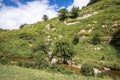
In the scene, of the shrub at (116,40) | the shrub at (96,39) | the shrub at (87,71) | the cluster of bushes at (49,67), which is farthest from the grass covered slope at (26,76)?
the shrub at (96,39)

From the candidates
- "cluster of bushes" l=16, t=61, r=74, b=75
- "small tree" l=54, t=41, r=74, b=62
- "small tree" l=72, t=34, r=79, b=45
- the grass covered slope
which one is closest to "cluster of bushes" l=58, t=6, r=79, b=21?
"small tree" l=72, t=34, r=79, b=45

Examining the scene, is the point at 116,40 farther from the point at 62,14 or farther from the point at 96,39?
the point at 62,14

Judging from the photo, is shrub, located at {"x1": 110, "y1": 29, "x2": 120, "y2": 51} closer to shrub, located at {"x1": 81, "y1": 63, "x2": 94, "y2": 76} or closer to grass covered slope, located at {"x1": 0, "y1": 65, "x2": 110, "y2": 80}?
shrub, located at {"x1": 81, "y1": 63, "x2": 94, "y2": 76}

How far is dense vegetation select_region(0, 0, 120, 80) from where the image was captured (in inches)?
3589

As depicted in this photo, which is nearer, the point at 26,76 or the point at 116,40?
the point at 26,76

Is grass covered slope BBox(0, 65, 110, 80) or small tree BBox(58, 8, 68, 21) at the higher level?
small tree BBox(58, 8, 68, 21)

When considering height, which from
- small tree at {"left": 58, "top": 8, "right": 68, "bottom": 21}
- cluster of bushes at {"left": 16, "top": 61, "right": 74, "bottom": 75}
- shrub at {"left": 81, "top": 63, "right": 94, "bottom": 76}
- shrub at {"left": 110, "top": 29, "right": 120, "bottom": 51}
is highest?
small tree at {"left": 58, "top": 8, "right": 68, "bottom": 21}

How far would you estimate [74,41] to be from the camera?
384 ft

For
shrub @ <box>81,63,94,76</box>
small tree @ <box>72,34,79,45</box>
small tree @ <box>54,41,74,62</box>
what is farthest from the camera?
small tree @ <box>72,34,79,45</box>

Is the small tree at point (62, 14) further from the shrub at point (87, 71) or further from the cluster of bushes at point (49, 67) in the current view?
the shrub at point (87, 71)

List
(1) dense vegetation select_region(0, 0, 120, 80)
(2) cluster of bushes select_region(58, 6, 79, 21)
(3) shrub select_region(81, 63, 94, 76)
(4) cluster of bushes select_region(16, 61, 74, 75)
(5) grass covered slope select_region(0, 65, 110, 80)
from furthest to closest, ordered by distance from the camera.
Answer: (2) cluster of bushes select_region(58, 6, 79, 21), (1) dense vegetation select_region(0, 0, 120, 80), (3) shrub select_region(81, 63, 94, 76), (4) cluster of bushes select_region(16, 61, 74, 75), (5) grass covered slope select_region(0, 65, 110, 80)

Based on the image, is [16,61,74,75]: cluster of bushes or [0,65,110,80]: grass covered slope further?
[16,61,74,75]: cluster of bushes

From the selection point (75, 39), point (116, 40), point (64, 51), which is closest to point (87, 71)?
point (64, 51)

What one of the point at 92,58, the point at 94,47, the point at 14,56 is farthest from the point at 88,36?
the point at 14,56
